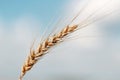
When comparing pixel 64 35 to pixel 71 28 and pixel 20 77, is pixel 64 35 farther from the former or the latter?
pixel 20 77

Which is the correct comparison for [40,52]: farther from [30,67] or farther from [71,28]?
[71,28]

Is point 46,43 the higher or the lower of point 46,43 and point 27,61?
the higher

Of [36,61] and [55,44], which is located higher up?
[55,44]

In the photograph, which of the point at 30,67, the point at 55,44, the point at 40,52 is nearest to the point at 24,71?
the point at 30,67

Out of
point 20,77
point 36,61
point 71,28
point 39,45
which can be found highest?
point 71,28

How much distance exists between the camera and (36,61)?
7.28 feet

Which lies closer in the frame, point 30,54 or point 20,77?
point 20,77

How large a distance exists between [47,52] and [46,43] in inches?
5.2

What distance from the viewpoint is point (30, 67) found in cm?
219

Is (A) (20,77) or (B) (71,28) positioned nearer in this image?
(A) (20,77)

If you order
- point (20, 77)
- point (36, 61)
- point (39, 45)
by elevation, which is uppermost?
point (39, 45)

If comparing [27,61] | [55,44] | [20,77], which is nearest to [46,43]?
[55,44]

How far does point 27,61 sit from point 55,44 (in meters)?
0.34

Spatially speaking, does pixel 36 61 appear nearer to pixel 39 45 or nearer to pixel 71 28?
pixel 39 45
